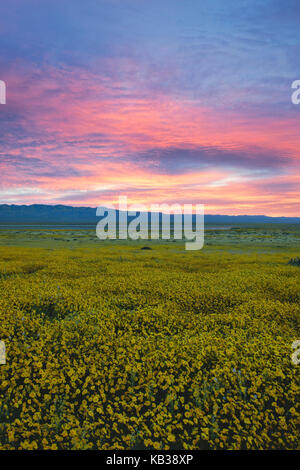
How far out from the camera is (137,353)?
25.5 feet

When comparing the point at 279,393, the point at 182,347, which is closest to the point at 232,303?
the point at 182,347

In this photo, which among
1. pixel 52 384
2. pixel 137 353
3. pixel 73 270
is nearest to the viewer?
pixel 52 384

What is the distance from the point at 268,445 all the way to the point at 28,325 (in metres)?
8.92

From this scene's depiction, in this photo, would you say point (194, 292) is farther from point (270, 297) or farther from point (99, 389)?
point (99, 389)

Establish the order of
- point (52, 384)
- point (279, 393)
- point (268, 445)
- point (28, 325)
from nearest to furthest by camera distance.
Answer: point (268, 445) < point (279, 393) < point (52, 384) < point (28, 325)

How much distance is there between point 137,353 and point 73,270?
17.8 meters

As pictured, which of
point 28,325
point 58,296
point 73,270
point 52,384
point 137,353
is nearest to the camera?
point 52,384
